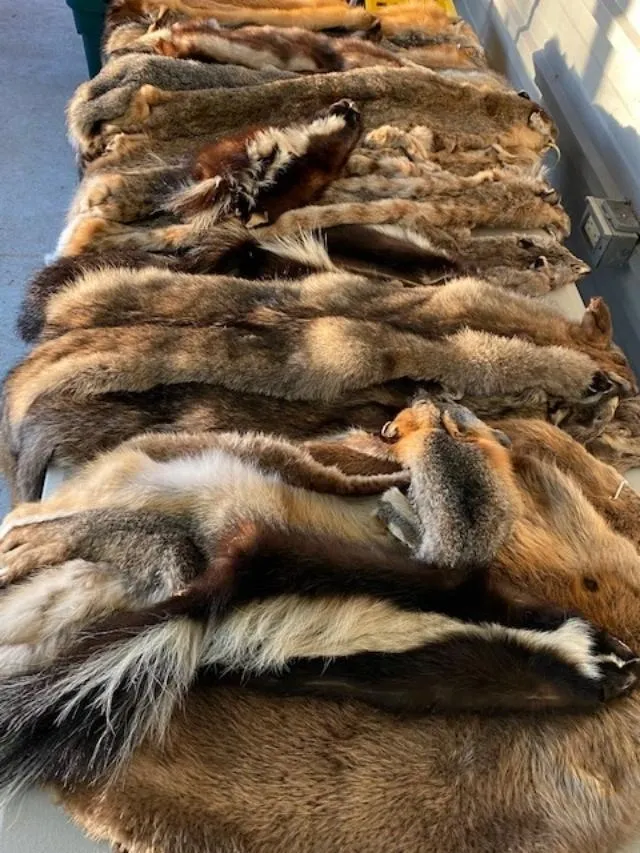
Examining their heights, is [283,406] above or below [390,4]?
below

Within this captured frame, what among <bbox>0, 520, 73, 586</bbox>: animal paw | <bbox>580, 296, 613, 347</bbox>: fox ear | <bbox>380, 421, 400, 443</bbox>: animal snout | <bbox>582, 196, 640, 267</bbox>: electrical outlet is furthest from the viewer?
<bbox>582, 196, 640, 267</bbox>: electrical outlet

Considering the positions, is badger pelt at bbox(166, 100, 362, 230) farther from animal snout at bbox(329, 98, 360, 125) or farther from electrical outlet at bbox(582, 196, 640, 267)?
electrical outlet at bbox(582, 196, 640, 267)

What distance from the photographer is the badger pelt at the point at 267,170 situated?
1500 millimetres

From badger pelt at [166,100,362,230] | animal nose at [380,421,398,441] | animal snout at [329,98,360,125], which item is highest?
animal snout at [329,98,360,125]

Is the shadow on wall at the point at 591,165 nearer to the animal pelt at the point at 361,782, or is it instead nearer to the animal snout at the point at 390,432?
the animal snout at the point at 390,432

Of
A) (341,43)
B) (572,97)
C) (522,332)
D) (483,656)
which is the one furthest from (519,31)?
(483,656)

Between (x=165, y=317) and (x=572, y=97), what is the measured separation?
1.65 m

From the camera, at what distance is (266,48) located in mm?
1957

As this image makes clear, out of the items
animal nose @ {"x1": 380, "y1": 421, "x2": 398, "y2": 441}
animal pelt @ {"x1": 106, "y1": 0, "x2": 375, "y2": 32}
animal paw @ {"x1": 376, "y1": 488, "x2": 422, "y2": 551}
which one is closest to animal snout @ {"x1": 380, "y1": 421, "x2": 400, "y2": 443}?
animal nose @ {"x1": 380, "y1": 421, "x2": 398, "y2": 441}

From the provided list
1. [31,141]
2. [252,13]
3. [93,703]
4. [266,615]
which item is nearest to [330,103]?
[252,13]

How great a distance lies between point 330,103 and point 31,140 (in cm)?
167

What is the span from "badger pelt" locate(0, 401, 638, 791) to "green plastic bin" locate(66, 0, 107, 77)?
2.33m

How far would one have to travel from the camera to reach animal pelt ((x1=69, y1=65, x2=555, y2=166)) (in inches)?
67.4

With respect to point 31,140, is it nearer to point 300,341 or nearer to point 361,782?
point 300,341
